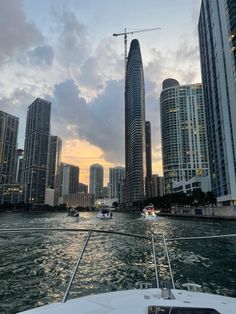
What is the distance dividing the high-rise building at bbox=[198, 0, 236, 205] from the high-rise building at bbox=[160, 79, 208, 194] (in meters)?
72.8

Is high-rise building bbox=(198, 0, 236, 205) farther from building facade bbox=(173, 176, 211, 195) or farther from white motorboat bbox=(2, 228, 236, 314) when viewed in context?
white motorboat bbox=(2, 228, 236, 314)

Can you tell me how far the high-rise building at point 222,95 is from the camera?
277ft

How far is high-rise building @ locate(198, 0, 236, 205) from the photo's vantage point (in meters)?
84.3

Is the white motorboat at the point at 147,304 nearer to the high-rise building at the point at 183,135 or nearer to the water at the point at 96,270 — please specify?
the water at the point at 96,270

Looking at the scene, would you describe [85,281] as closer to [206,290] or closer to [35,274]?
[35,274]

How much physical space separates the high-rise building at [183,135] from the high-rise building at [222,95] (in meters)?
72.8

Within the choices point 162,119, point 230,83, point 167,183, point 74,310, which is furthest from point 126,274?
point 162,119

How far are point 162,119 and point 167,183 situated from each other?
1981 inches

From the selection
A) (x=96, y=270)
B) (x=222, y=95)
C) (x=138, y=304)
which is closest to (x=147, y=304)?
(x=138, y=304)

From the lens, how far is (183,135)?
188 m

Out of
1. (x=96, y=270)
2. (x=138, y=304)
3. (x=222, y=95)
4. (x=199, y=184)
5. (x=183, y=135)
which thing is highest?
(x=183, y=135)

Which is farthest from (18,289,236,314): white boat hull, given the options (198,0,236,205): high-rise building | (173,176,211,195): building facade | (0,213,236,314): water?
(173,176,211,195): building facade

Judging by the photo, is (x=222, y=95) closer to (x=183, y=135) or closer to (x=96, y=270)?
(x=96, y=270)

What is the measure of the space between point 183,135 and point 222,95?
98408 mm
